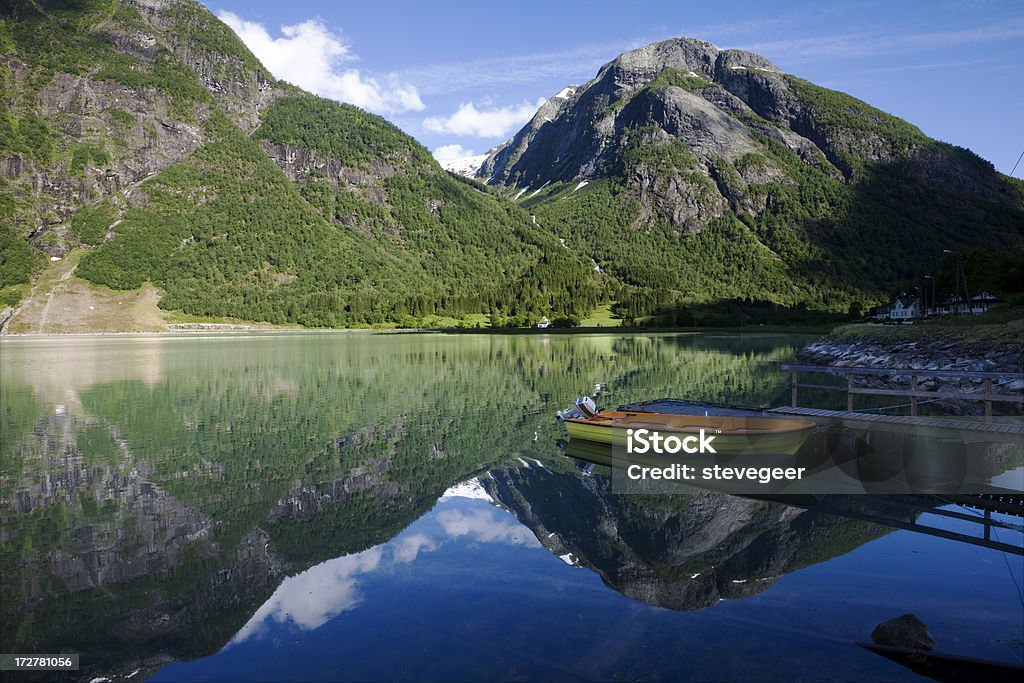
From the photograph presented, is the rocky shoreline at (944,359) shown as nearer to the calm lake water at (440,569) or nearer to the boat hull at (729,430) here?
the boat hull at (729,430)

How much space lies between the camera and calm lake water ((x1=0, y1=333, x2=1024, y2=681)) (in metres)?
9.81

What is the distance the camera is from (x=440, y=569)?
44.9 ft

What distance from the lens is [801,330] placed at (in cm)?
14725

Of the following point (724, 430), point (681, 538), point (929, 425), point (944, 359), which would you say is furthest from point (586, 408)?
point (944, 359)

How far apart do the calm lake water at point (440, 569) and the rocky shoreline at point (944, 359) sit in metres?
15.3

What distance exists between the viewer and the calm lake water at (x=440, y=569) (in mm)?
9812

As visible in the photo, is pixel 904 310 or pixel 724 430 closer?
pixel 724 430

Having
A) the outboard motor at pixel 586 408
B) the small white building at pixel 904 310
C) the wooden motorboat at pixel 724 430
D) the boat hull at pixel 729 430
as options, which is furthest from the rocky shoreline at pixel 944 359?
the small white building at pixel 904 310

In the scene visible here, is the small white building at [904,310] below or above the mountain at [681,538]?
above

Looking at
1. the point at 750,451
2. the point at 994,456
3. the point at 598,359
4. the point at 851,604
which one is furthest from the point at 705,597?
the point at 598,359

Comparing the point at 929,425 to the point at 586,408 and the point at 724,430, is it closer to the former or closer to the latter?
the point at 724,430

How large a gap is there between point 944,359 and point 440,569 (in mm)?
36589

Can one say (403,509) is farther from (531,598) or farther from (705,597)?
(705,597)

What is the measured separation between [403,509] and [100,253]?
704 feet
